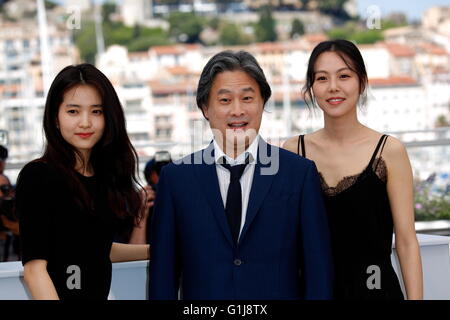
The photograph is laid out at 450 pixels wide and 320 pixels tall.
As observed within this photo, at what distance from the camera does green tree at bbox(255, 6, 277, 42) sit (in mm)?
92750

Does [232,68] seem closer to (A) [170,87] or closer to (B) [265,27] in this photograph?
(A) [170,87]

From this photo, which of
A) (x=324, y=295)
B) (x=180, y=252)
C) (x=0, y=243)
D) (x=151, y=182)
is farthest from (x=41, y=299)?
(x=0, y=243)

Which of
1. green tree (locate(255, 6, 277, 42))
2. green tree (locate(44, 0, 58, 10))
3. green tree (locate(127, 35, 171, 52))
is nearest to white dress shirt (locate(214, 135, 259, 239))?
green tree (locate(127, 35, 171, 52))

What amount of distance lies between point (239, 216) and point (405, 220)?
1.36 ft

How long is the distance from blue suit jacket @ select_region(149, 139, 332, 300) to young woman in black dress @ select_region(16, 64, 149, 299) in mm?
164

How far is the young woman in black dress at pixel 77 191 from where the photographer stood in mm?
1719

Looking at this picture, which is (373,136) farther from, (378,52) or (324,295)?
(378,52)

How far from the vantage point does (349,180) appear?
75.7 inches

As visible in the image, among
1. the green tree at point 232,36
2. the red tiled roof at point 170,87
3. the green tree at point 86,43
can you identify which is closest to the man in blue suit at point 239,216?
the red tiled roof at point 170,87

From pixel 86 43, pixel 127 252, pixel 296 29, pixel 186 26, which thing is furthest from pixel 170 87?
pixel 127 252

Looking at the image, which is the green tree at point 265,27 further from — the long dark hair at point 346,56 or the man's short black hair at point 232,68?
the man's short black hair at point 232,68

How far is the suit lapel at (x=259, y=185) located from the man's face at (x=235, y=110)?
0.04m
